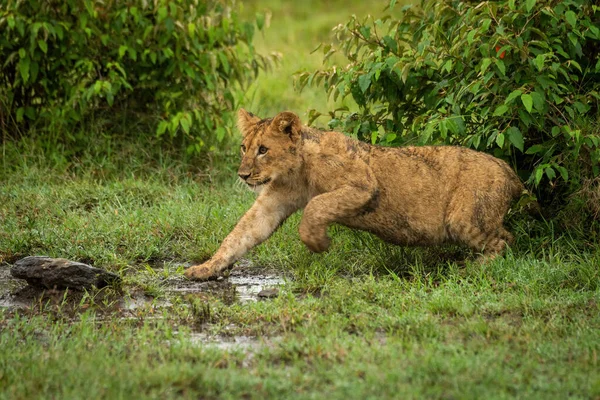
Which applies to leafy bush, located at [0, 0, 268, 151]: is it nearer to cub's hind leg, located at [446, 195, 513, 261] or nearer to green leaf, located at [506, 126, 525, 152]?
cub's hind leg, located at [446, 195, 513, 261]

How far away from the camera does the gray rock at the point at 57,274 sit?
5.62 m

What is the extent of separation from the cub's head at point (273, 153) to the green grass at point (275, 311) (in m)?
0.66

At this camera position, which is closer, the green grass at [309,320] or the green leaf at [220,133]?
the green grass at [309,320]

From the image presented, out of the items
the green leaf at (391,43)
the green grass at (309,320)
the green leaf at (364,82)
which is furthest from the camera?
the green leaf at (391,43)

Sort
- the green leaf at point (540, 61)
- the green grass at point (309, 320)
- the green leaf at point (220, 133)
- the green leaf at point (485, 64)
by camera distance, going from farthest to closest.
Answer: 1. the green leaf at point (220, 133)
2. the green leaf at point (485, 64)
3. the green leaf at point (540, 61)
4. the green grass at point (309, 320)

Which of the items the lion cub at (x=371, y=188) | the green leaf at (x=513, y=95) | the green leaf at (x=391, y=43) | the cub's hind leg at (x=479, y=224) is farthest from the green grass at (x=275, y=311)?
the green leaf at (x=391, y=43)

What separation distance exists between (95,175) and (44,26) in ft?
4.64

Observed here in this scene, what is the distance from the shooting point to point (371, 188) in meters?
6.13

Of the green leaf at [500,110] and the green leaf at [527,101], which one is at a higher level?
the green leaf at [527,101]

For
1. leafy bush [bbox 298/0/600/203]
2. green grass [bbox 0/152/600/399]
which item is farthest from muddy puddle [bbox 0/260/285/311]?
leafy bush [bbox 298/0/600/203]

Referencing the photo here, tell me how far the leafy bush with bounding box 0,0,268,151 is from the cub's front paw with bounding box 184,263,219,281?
2496mm

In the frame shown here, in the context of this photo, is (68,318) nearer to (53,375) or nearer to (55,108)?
(53,375)

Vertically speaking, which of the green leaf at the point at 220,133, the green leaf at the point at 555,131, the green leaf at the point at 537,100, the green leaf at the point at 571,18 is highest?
the green leaf at the point at 571,18

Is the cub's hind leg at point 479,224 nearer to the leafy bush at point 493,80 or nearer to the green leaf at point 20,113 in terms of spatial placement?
the leafy bush at point 493,80
